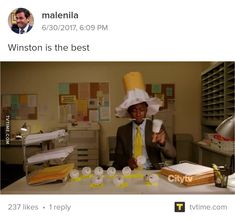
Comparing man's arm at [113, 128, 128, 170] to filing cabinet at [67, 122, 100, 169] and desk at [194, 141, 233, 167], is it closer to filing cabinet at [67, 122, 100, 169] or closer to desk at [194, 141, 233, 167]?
desk at [194, 141, 233, 167]

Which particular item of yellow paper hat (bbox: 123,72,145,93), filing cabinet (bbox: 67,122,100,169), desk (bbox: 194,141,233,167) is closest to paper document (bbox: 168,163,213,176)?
yellow paper hat (bbox: 123,72,145,93)

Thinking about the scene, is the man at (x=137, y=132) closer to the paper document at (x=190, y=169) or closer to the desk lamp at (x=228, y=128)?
the paper document at (x=190, y=169)

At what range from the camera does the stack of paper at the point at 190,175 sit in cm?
81

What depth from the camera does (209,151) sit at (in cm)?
214

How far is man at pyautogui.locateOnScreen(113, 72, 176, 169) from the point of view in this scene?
4.32 ft

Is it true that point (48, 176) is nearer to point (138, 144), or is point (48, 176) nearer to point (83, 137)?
point (138, 144)
